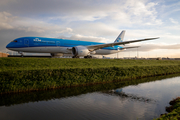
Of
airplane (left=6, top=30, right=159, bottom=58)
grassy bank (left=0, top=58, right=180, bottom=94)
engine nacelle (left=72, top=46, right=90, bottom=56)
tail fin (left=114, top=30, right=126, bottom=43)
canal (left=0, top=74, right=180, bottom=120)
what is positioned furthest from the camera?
tail fin (left=114, top=30, right=126, bottom=43)

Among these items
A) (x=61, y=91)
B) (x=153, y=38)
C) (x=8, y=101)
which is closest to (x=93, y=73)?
(x=61, y=91)

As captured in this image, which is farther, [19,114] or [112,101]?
[112,101]

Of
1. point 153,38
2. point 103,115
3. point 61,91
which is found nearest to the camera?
point 103,115

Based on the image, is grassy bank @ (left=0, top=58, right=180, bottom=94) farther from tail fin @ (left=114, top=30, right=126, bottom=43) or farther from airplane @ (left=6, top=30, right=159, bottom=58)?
tail fin @ (left=114, top=30, right=126, bottom=43)

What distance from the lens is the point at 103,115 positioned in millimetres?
7520

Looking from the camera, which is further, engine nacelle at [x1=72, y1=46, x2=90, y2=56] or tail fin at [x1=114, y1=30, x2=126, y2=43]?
tail fin at [x1=114, y1=30, x2=126, y2=43]

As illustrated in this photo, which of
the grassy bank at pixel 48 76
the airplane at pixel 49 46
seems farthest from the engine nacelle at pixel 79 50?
the grassy bank at pixel 48 76

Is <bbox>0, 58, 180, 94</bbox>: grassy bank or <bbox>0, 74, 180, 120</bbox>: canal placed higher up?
<bbox>0, 58, 180, 94</bbox>: grassy bank

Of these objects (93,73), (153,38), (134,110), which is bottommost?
(134,110)

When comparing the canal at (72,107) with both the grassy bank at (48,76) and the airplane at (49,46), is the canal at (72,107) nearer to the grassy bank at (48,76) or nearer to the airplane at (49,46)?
the grassy bank at (48,76)

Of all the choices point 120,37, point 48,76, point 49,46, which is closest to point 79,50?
point 49,46

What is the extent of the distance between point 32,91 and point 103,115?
692 centimetres

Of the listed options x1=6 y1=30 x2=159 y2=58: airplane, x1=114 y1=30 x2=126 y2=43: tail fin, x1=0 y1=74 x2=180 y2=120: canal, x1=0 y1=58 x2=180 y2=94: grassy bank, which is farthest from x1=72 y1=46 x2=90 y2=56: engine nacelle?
x1=114 y1=30 x2=126 y2=43: tail fin

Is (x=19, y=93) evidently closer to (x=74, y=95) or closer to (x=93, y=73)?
(x=74, y=95)
